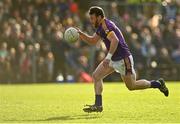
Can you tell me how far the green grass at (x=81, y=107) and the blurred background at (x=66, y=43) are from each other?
7.67m

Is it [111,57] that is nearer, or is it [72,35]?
[111,57]

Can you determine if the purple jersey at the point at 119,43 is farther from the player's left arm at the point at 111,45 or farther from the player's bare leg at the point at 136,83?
the player's bare leg at the point at 136,83

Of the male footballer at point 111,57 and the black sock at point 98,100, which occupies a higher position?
the male footballer at point 111,57

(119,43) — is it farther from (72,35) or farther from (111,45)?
(72,35)

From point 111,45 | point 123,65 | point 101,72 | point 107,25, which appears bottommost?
point 101,72

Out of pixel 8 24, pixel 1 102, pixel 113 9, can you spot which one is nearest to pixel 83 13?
pixel 113 9

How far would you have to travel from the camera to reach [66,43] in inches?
1130

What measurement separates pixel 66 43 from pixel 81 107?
Answer: 44.2 ft

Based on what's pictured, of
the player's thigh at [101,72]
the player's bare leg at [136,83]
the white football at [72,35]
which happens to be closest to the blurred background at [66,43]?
the player's bare leg at [136,83]

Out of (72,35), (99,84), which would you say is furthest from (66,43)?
(99,84)

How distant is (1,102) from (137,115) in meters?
4.54

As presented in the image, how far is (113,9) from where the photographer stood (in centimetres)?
2958

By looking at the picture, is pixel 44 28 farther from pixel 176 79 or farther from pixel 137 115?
pixel 137 115

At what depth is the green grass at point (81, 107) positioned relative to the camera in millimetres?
12758
